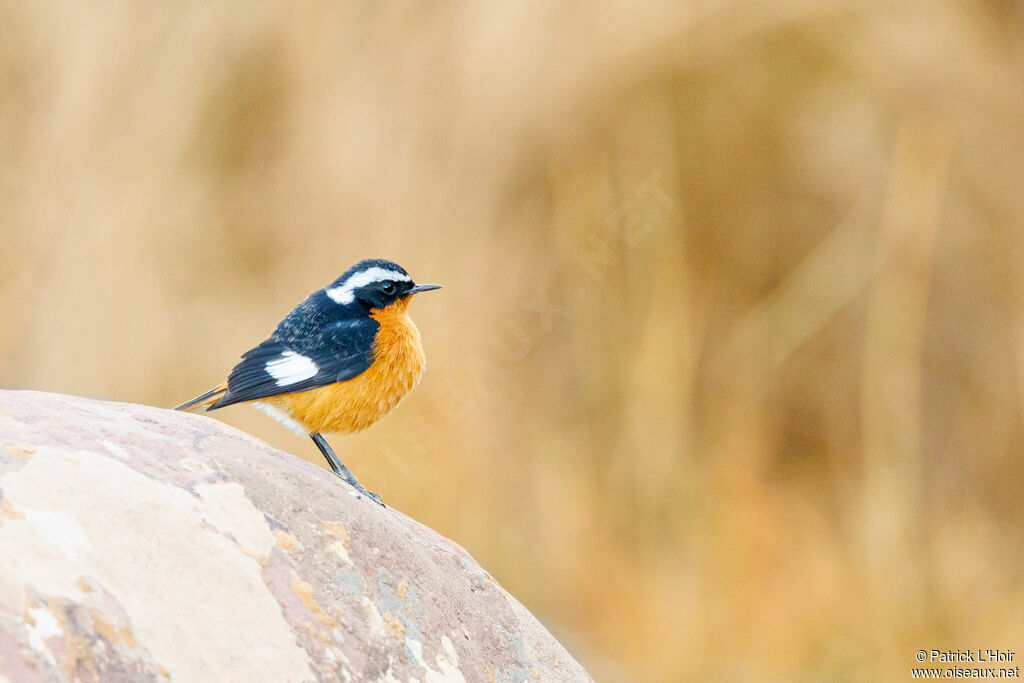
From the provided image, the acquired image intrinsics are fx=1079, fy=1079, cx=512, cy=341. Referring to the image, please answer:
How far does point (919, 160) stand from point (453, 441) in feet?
8.42

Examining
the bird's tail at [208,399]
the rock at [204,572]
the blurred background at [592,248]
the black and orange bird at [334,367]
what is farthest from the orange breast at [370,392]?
the blurred background at [592,248]

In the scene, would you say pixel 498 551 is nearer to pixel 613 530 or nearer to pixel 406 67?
pixel 613 530

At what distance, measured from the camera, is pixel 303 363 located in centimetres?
287

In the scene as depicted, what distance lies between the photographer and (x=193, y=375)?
514 cm

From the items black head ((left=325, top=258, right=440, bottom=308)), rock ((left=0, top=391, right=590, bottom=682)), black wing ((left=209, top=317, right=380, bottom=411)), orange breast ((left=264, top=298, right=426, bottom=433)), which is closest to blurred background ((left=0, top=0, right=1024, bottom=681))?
black head ((left=325, top=258, right=440, bottom=308))

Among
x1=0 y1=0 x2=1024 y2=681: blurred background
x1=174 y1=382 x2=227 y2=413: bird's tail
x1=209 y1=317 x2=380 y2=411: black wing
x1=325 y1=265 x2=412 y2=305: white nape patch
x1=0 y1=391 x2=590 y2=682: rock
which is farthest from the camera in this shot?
x1=0 y1=0 x2=1024 y2=681: blurred background

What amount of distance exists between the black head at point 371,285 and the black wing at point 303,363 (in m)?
0.17

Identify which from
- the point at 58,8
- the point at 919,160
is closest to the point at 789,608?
the point at 919,160

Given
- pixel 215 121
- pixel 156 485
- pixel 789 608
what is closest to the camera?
pixel 156 485

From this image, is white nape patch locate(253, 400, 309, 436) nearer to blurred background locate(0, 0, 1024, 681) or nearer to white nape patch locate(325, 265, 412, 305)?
white nape patch locate(325, 265, 412, 305)

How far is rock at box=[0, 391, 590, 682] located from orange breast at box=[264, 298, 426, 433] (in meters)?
0.58

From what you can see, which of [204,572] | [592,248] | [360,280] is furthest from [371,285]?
[592,248]

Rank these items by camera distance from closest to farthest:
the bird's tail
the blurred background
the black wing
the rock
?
1. the rock
2. the black wing
3. the bird's tail
4. the blurred background

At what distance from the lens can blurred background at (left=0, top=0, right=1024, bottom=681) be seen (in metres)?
5.06
